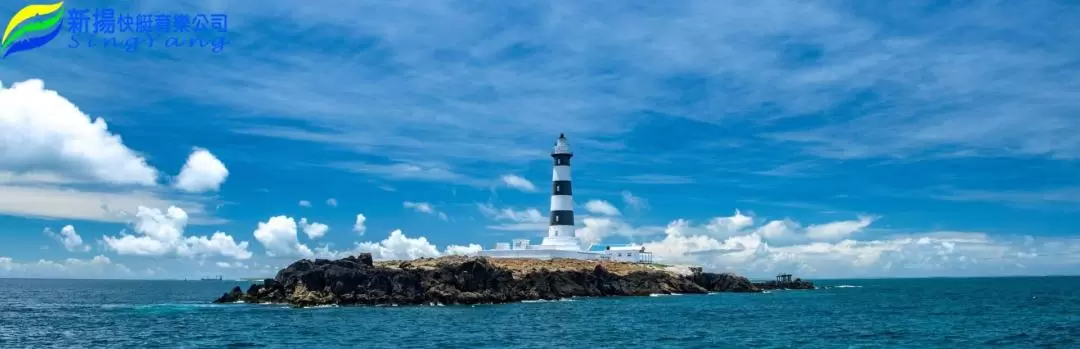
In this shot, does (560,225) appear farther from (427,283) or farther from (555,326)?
A: (555,326)

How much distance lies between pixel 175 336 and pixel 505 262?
4840 centimetres

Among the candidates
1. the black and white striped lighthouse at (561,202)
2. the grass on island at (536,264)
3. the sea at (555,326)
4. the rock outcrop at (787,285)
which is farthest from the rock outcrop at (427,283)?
the rock outcrop at (787,285)

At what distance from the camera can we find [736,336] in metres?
49.8

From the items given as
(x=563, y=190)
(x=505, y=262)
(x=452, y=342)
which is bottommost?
(x=452, y=342)

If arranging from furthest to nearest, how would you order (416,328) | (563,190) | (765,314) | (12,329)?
(563,190)
(765,314)
(12,329)
(416,328)

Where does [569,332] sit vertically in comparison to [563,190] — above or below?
below

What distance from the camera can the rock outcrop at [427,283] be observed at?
74.4m

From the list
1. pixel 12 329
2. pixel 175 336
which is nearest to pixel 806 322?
pixel 175 336

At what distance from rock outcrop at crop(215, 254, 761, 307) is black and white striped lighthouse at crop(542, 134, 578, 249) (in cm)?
985

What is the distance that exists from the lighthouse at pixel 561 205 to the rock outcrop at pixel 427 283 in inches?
377

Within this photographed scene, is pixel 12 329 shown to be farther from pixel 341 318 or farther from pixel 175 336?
pixel 341 318

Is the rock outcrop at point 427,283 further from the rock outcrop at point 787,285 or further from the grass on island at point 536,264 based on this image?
the rock outcrop at point 787,285

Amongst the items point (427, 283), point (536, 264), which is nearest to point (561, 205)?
point (536, 264)

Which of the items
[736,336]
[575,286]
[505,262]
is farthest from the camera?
[505,262]
